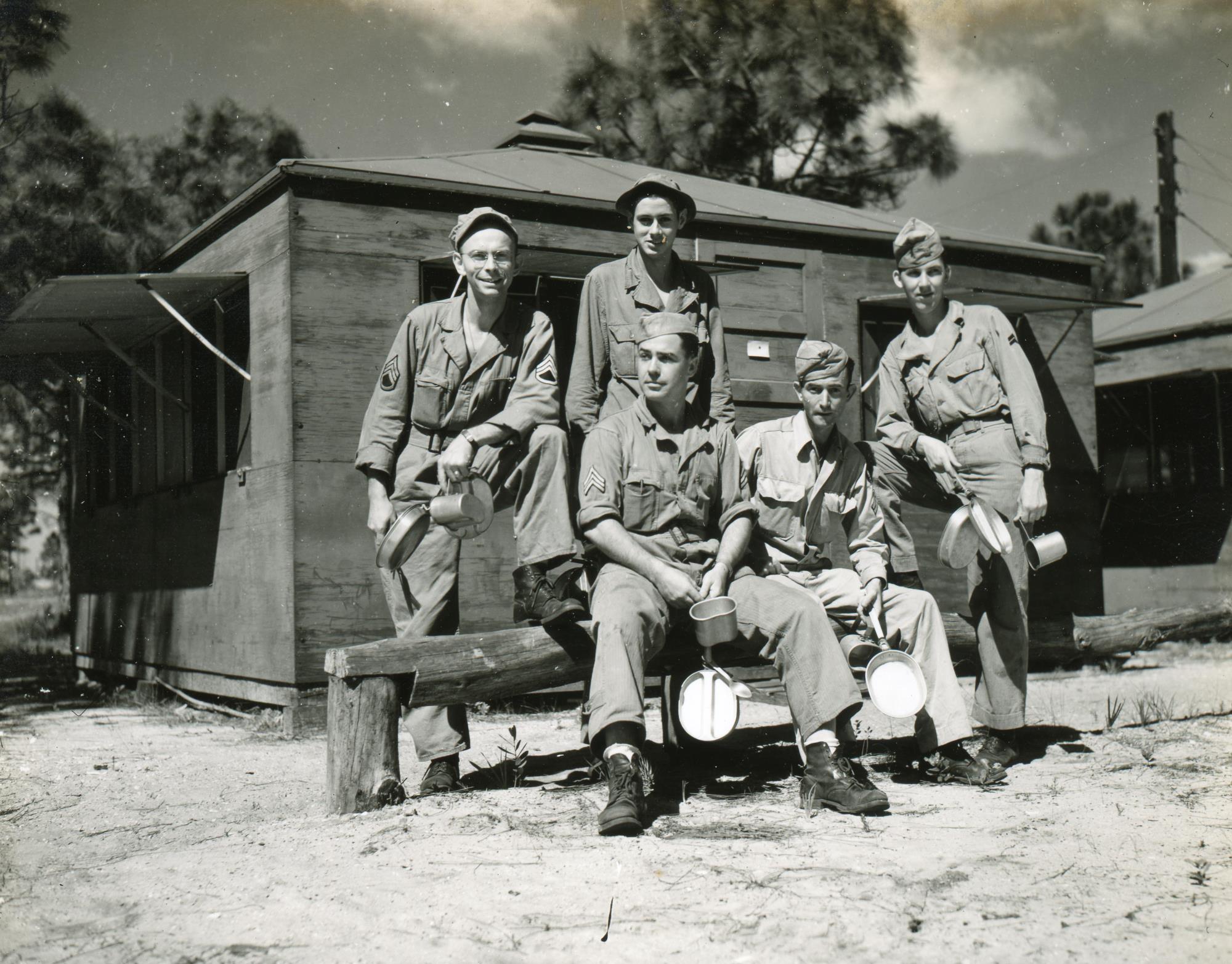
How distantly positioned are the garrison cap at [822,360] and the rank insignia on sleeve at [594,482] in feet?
3.09

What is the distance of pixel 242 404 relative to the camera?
7.87 meters

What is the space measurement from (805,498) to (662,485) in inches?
25.7

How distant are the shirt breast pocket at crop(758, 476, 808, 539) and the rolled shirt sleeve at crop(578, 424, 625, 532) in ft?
2.12

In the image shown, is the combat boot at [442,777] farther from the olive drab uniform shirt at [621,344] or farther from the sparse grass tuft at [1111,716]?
the sparse grass tuft at [1111,716]

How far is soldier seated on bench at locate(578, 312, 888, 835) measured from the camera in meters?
3.90

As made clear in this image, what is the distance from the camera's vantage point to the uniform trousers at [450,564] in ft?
14.2

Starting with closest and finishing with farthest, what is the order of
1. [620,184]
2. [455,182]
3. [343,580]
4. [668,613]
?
[668,613]
[343,580]
[455,182]
[620,184]

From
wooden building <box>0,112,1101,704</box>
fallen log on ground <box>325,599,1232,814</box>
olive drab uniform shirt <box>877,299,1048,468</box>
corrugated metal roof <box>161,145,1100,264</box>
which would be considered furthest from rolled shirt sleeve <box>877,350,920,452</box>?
wooden building <box>0,112,1101,704</box>

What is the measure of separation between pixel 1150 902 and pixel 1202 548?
12.2 metres

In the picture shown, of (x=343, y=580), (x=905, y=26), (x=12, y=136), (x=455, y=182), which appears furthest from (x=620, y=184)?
(x=905, y=26)

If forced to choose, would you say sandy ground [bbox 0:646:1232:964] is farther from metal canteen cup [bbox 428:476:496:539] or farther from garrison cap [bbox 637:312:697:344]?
garrison cap [bbox 637:312:697:344]

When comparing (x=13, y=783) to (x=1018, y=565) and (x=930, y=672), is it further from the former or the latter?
(x=1018, y=565)

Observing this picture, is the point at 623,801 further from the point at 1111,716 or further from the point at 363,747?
the point at 1111,716

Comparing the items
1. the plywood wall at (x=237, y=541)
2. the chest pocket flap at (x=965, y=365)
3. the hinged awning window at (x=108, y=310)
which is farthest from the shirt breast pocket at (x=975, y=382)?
the hinged awning window at (x=108, y=310)
